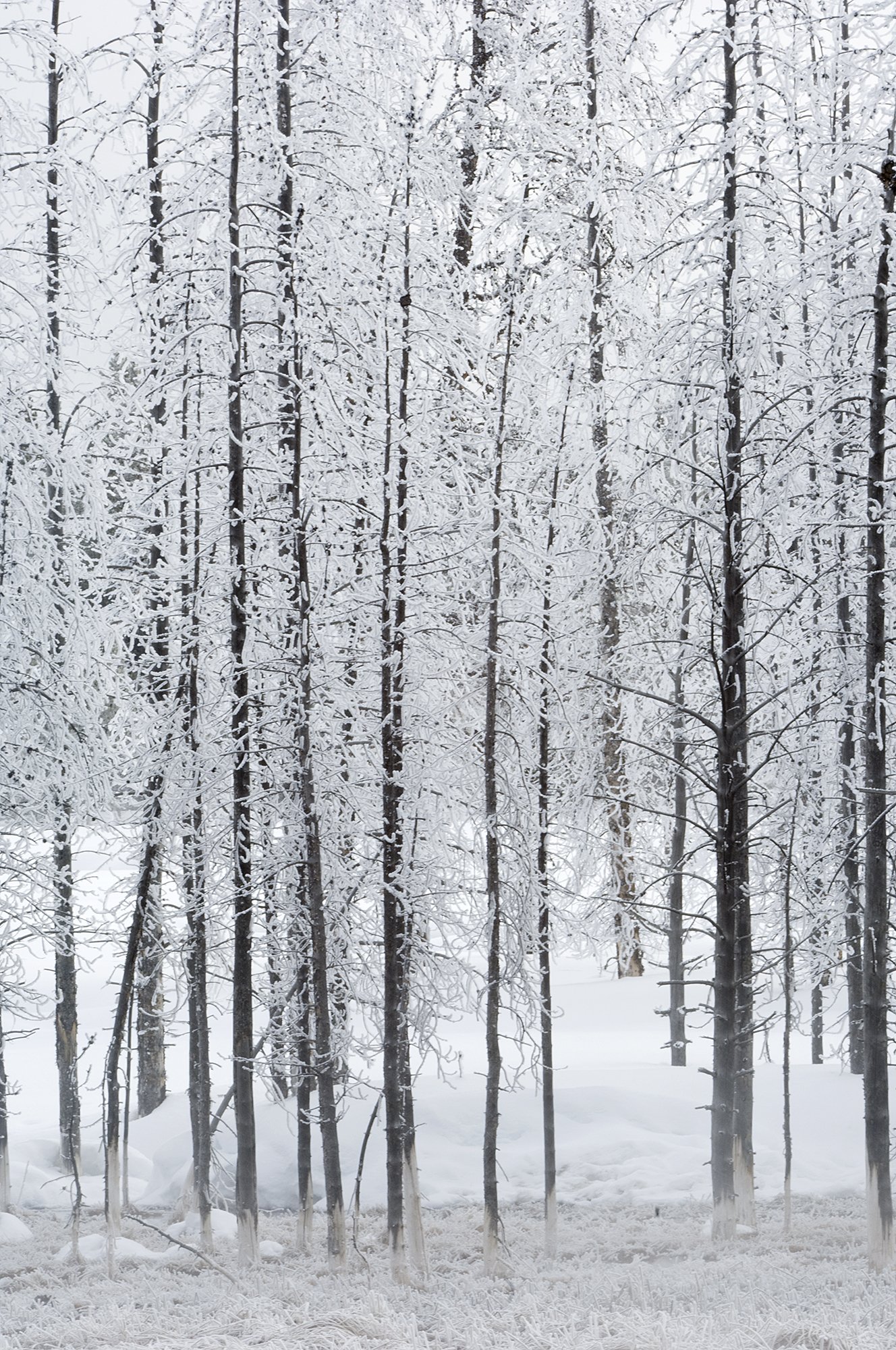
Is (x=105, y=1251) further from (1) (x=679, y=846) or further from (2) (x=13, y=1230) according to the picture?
(1) (x=679, y=846)

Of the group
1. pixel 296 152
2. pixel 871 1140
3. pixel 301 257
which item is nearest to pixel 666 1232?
pixel 871 1140

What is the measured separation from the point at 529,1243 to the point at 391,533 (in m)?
7.32

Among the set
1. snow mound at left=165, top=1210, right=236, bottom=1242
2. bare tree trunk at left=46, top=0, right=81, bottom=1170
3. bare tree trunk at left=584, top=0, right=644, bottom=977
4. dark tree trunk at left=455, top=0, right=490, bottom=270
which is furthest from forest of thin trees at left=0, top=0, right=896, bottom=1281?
dark tree trunk at left=455, top=0, right=490, bottom=270

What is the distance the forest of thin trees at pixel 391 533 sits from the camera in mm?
10727

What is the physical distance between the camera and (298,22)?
11.2 metres

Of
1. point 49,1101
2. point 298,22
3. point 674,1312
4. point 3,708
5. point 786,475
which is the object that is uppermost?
point 298,22

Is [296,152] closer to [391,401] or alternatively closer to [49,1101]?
[391,401]

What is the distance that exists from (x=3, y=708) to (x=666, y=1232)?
826 centimetres

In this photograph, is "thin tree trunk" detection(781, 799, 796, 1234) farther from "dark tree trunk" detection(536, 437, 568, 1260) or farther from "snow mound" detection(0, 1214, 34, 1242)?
"snow mound" detection(0, 1214, 34, 1242)

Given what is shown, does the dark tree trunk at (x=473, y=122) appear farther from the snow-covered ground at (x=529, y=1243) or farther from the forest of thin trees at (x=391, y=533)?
the snow-covered ground at (x=529, y=1243)

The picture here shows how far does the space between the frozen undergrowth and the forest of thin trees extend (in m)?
0.61

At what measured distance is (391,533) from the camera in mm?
11031

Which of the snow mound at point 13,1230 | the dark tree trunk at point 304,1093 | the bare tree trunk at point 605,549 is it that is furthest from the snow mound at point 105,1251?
the bare tree trunk at point 605,549

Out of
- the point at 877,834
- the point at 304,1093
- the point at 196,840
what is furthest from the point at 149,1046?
the point at 877,834
